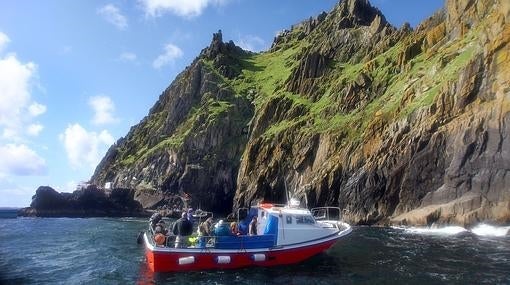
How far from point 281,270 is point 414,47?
76314 millimetres

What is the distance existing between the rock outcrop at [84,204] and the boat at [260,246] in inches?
3376

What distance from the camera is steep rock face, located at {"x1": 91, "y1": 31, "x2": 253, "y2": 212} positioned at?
412 ft

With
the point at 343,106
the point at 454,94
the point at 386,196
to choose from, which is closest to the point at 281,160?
the point at 343,106

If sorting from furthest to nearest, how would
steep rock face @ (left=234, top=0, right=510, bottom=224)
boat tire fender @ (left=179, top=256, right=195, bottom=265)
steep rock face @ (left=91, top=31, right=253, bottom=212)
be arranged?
steep rock face @ (left=91, top=31, right=253, bottom=212)
steep rock face @ (left=234, top=0, right=510, bottom=224)
boat tire fender @ (left=179, top=256, right=195, bottom=265)

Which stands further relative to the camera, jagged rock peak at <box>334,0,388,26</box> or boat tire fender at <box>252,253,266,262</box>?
jagged rock peak at <box>334,0,388,26</box>

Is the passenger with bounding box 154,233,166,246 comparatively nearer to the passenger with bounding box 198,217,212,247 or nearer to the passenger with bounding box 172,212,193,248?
the passenger with bounding box 172,212,193,248

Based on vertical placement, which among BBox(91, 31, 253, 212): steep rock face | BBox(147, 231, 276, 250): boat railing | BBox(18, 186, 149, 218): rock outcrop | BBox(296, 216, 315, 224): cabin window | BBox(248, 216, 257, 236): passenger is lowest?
BBox(147, 231, 276, 250): boat railing

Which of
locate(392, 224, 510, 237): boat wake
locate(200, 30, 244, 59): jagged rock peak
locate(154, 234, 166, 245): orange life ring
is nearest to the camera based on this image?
locate(154, 234, 166, 245): orange life ring

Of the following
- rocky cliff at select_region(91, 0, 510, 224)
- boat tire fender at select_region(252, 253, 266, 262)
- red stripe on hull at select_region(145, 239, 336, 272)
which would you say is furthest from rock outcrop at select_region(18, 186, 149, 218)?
boat tire fender at select_region(252, 253, 266, 262)

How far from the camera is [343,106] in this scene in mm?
104125

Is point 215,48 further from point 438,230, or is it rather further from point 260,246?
point 260,246

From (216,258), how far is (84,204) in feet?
321

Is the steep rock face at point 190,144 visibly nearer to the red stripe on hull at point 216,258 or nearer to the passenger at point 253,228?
the passenger at point 253,228

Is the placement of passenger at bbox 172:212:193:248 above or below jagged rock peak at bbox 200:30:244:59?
below
